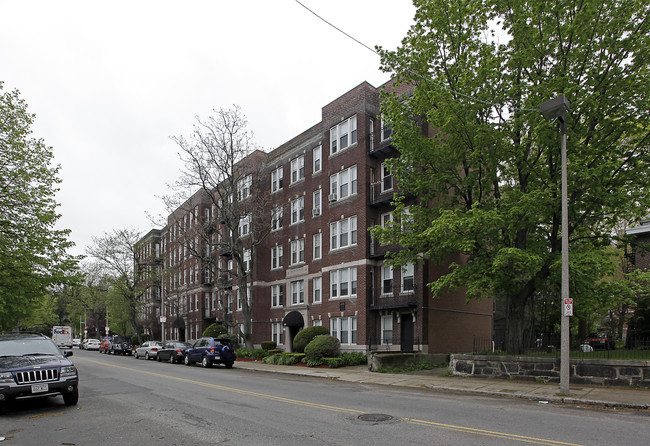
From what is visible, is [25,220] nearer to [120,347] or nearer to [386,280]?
[386,280]

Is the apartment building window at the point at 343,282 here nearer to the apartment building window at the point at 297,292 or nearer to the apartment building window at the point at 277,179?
the apartment building window at the point at 297,292

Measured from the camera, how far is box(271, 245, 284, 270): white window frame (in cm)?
3644

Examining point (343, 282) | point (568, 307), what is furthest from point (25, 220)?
point (568, 307)

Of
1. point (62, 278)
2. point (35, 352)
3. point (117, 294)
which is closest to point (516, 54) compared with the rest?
point (35, 352)

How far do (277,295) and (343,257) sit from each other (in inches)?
377

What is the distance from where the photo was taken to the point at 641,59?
15305mm

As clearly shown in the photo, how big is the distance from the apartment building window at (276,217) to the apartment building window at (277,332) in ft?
24.0

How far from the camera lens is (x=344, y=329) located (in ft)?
93.2

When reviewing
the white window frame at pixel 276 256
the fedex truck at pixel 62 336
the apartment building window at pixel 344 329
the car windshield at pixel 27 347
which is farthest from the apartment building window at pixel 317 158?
the fedex truck at pixel 62 336

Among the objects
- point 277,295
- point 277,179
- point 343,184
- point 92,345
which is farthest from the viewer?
point 92,345

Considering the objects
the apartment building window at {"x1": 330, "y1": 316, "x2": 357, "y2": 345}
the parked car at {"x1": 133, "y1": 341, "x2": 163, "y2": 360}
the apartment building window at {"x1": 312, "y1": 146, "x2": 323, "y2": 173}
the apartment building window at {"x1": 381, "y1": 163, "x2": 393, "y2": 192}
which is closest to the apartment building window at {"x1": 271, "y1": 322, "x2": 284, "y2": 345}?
the apartment building window at {"x1": 330, "y1": 316, "x2": 357, "y2": 345}

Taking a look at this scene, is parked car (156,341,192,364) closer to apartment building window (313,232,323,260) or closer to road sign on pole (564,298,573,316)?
apartment building window (313,232,323,260)

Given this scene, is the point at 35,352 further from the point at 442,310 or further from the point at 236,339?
the point at 236,339

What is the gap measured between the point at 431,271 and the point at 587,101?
12.1 metres
